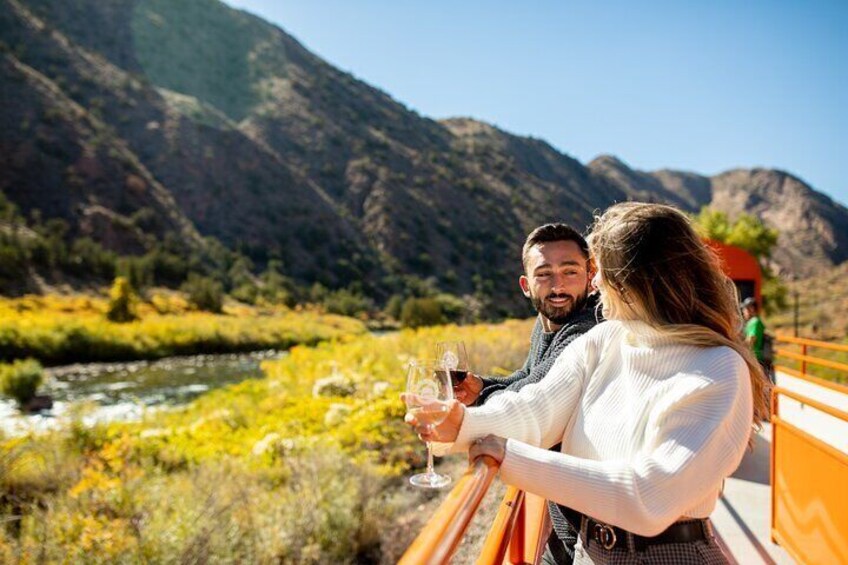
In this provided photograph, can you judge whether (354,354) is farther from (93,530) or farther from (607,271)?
(607,271)

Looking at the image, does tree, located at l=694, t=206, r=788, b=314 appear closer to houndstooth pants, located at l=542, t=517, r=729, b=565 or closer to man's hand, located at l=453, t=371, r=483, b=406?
man's hand, located at l=453, t=371, r=483, b=406

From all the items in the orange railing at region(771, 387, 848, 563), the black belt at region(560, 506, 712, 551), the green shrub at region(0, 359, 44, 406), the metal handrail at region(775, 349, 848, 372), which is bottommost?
the green shrub at region(0, 359, 44, 406)

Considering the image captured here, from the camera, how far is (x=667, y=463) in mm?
1157

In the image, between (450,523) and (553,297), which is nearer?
(450,523)

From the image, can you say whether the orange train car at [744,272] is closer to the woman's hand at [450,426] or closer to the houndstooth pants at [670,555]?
the houndstooth pants at [670,555]

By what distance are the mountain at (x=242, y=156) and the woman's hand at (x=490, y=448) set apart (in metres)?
27.9

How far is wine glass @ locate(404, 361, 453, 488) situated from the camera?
136cm

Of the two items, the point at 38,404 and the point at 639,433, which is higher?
the point at 639,433

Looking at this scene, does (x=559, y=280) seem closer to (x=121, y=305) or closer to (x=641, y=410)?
(x=641, y=410)

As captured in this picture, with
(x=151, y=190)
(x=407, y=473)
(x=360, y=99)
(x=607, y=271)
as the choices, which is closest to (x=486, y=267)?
(x=151, y=190)

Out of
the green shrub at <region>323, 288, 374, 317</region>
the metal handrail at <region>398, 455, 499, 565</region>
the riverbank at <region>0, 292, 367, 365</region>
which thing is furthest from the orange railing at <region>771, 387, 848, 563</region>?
the green shrub at <region>323, 288, 374, 317</region>

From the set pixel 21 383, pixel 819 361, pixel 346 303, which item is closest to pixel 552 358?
pixel 819 361

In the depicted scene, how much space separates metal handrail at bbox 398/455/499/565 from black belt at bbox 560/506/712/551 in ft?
1.33

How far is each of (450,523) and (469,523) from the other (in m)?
0.08
